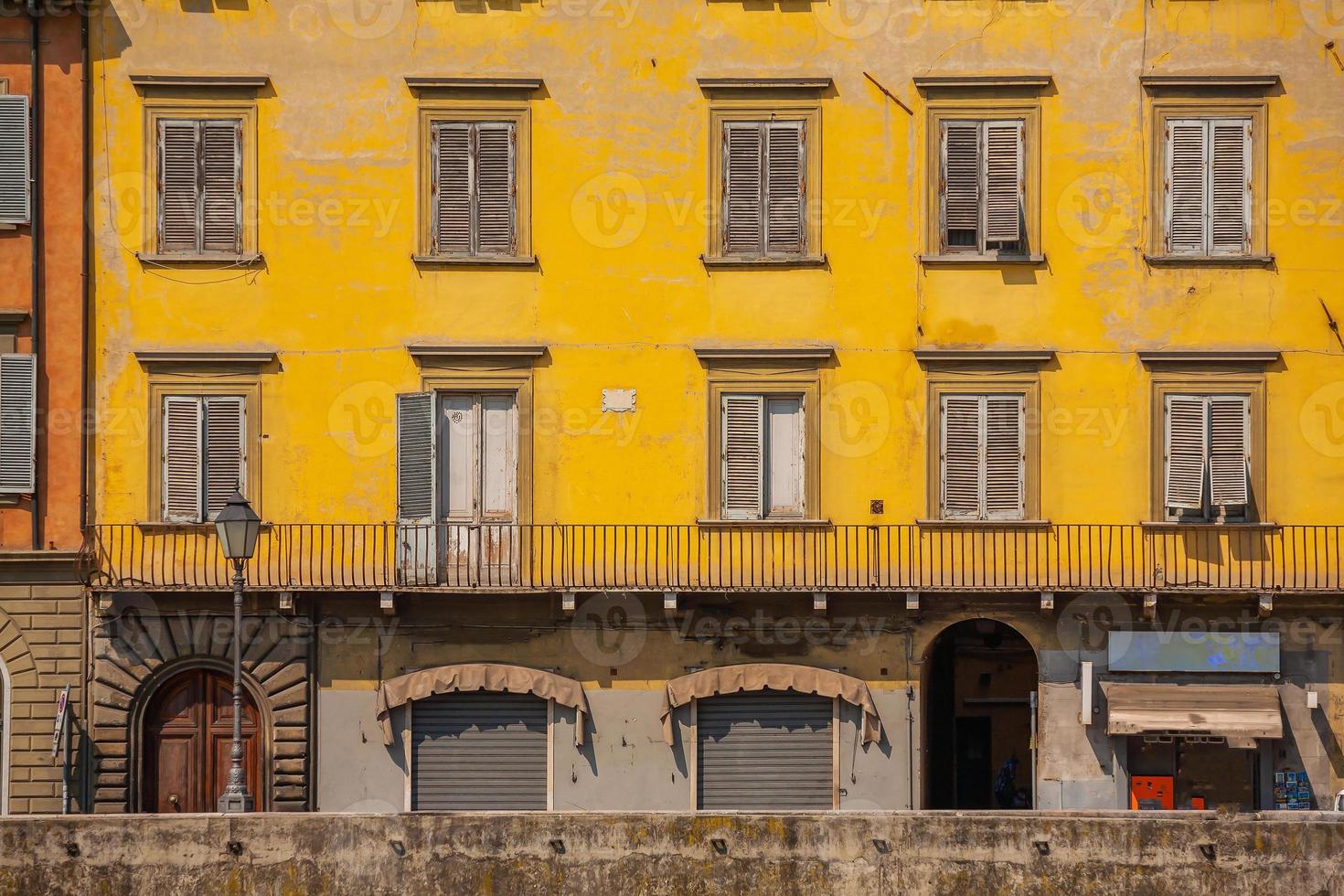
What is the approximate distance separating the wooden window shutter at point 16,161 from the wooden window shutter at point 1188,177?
14.0 m

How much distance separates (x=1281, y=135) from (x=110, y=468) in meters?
15.0

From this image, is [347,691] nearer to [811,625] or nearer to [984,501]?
[811,625]

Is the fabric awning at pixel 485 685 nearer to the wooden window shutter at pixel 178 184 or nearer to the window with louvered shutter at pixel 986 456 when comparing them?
the window with louvered shutter at pixel 986 456

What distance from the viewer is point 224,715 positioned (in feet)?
86.9

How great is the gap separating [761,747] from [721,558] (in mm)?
2400

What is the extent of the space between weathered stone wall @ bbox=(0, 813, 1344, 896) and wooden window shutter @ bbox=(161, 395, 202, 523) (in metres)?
7.53

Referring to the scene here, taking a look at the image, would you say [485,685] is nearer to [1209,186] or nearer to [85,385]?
[85,385]

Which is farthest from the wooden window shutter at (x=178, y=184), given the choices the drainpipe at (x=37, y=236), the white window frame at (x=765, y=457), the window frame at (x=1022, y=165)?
the window frame at (x=1022, y=165)

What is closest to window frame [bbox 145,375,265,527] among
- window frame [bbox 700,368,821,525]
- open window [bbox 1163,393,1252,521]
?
window frame [bbox 700,368,821,525]

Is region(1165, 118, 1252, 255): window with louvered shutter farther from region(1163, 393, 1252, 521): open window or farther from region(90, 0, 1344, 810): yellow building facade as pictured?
region(1163, 393, 1252, 521): open window

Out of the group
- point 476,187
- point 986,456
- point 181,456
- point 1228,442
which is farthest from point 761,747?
point 181,456

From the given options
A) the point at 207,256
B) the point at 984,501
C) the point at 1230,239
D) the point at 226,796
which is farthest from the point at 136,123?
the point at 1230,239

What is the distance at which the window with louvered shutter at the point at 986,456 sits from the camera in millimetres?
26062

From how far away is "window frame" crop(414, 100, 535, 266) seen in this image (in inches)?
1038
